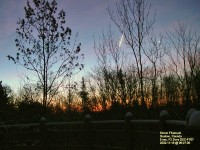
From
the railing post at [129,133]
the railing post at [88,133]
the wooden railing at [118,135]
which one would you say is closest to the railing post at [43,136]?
the wooden railing at [118,135]

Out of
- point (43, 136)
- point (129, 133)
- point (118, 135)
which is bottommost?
point (43, 136)

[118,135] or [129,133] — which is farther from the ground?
[129,133]

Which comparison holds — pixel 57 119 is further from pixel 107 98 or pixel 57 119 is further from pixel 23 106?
pixel 107 98

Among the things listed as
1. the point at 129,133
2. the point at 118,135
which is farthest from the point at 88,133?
the point at 129,133

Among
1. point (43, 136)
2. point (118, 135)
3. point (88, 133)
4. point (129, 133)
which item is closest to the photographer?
point (129, 133)

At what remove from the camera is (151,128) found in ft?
37.9

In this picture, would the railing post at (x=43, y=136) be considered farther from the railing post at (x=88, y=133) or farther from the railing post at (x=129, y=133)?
the railing post at (x=129, y=133)

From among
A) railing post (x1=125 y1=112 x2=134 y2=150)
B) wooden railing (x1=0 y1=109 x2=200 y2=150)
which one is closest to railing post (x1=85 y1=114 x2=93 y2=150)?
wooden railing (x1=0 y1=109 x2=200 y2=150)

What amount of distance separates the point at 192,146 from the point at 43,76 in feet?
38.8

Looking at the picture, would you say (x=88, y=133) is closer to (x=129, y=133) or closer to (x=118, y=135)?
(x=118, y=135)

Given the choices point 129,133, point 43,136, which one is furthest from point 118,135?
point 43,136

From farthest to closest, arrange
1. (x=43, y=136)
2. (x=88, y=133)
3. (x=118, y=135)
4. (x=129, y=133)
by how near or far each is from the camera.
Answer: (x=43, y=136) < (x=88, y=133) < (x=118, y=135) < (x=129, y=133)

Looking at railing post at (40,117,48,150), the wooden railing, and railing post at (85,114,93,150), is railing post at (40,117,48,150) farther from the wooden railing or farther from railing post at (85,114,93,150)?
railing post at (85,114,93,150)

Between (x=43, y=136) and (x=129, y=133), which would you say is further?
(x=43, y=136)
